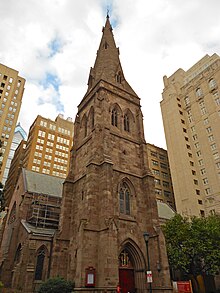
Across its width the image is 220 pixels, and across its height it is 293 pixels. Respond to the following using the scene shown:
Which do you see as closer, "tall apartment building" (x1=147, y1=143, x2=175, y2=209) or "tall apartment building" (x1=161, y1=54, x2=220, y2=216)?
"tall apartment building" (x1=161, y1=54, x2=220, y2=216)

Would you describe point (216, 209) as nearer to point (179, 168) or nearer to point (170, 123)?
point (179, 168)

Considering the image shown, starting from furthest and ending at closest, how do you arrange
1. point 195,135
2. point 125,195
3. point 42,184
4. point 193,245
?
point 195,135
point 42,184
point 193,245
point 125,195

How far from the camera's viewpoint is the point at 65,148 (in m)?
92.8

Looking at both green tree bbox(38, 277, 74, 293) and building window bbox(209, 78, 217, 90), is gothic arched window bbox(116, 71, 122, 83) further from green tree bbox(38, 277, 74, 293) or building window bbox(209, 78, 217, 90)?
building window bbox(209, 78, 217, 90)

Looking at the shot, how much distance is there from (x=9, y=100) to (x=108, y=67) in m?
59.2

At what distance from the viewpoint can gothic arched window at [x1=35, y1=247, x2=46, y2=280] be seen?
76.5 ft

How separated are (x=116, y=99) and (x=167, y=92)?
43405mm

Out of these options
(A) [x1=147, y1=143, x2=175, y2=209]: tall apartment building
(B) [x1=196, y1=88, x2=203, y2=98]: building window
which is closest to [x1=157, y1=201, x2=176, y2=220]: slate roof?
(A) [x1=147, y1=143, x2=175, y2=209]: tall apartment building

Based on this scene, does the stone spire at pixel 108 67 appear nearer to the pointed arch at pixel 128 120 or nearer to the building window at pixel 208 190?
the pointed arch at pixel 128 120

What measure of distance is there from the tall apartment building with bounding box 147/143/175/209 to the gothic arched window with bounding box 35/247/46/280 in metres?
40.9

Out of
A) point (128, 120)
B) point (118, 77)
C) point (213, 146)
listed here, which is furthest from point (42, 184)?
point (213, 146)

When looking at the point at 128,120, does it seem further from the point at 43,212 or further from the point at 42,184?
the point at 42,184

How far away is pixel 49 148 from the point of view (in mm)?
88688

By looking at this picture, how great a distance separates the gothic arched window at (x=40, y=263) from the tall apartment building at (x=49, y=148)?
58089mm
